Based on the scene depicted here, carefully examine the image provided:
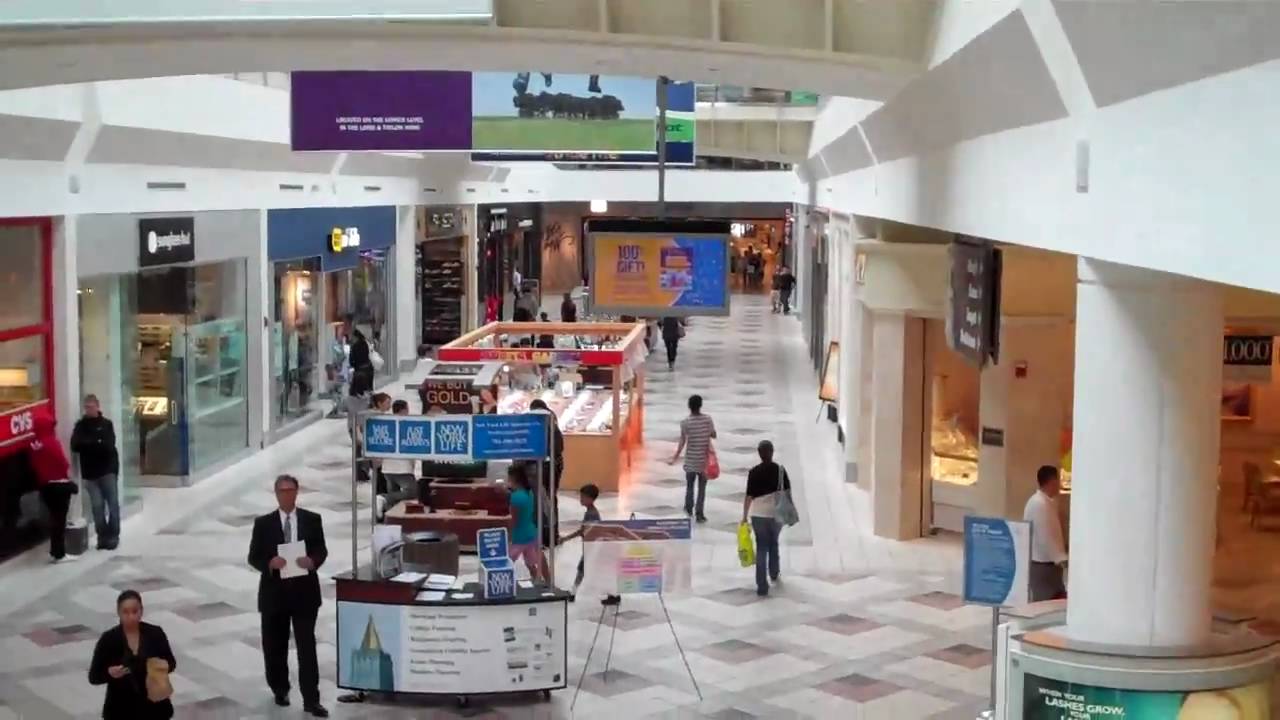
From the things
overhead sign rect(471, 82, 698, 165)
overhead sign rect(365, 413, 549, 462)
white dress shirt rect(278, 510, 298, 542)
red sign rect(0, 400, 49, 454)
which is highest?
overhead sign rect(471, 82, 698, 165)

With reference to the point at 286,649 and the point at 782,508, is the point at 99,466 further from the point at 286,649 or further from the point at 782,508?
the point at 782,508

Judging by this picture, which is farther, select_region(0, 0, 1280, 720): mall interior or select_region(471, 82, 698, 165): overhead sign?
select_region(471, 82, 698, 165): overhead sign

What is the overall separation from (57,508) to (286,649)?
5.56 meters

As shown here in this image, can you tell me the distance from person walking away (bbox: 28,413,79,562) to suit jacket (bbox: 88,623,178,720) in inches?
279

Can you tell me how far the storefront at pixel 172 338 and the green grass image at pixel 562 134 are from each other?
3.66 meters

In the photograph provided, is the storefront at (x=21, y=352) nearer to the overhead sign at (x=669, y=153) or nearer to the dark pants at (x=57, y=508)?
the dark pants at (x=57, y=508)

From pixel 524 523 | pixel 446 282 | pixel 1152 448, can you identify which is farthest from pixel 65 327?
pixel 446 282

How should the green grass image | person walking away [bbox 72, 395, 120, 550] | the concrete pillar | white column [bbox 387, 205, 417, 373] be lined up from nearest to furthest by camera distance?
1. person walking away [bbox 72, 395, 120, 550]
2. the concrete pillar
3. the green grass image
4. white column [bbox 387, 205, 417, 373]

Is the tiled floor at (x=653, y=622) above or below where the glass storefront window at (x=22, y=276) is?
below

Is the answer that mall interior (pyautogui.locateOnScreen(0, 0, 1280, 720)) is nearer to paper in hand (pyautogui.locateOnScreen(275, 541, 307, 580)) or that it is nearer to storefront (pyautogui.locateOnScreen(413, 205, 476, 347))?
paper in hand (pyautogui.locateOnScreen(275, 541, 307, 580))

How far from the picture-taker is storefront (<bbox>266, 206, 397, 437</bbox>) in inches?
881

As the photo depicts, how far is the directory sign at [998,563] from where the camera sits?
903cm

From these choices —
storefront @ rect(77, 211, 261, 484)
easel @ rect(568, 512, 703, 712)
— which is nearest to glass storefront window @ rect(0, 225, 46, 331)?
storefront @ rect(77, 211, 261, 484)

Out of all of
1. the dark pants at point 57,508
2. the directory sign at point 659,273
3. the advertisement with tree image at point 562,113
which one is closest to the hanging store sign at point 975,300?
the directory sign at point 659,273
